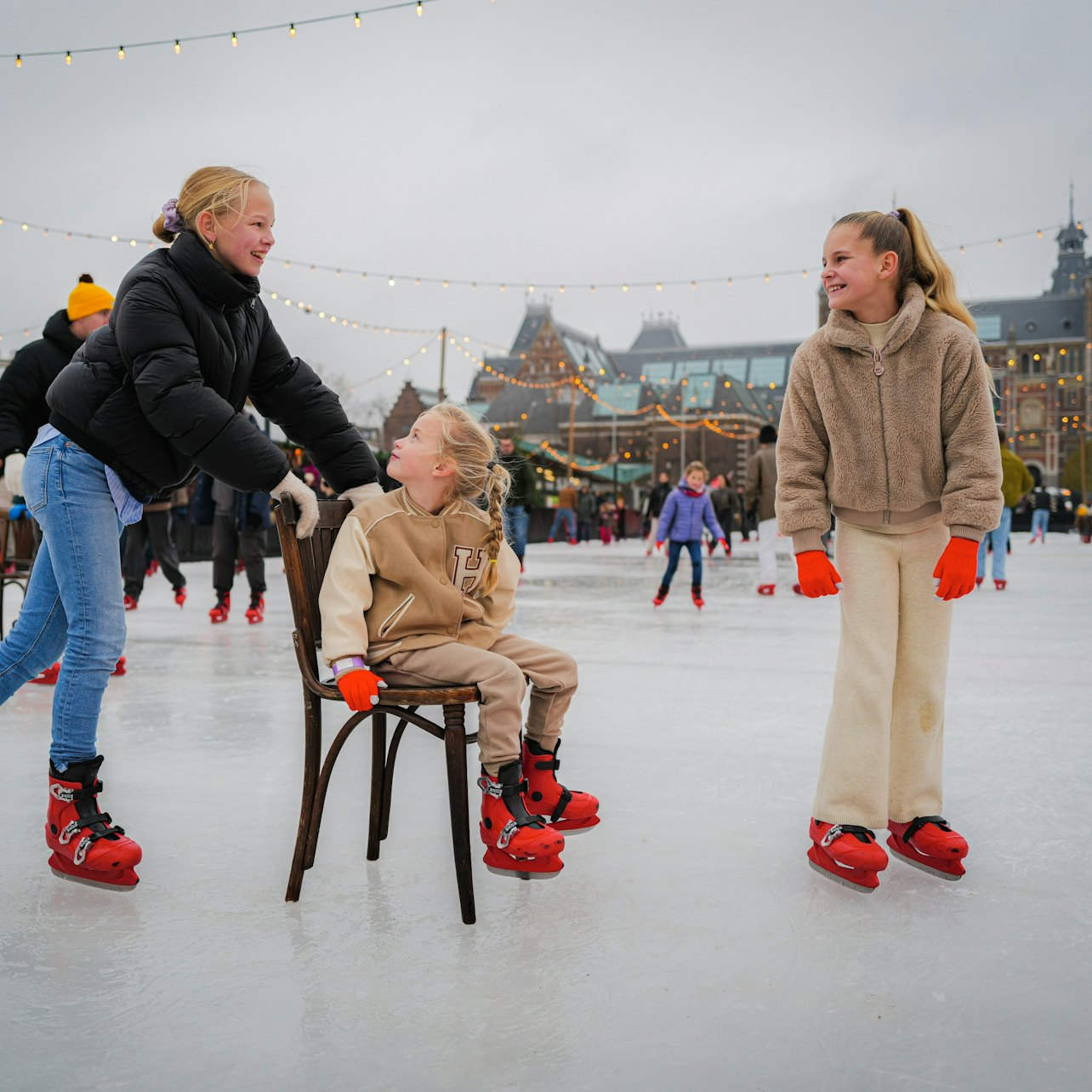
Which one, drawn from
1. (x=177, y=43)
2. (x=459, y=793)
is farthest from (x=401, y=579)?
(x=177, y=43)

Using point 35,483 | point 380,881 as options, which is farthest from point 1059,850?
point 35,483

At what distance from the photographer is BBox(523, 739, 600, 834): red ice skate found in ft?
7.33

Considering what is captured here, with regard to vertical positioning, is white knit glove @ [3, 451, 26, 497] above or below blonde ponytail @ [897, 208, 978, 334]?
below

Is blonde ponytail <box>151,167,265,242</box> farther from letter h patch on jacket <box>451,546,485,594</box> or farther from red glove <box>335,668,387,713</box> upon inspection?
red glove <box>335,668,387,713</box>

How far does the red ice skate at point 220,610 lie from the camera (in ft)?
21.9

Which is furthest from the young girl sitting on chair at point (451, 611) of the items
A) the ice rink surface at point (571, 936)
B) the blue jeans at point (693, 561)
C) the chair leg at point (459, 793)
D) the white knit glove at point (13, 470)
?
Answer: the blue jeans at point (693, 561)

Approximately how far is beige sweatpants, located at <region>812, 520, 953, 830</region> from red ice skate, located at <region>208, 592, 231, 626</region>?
5153 mm

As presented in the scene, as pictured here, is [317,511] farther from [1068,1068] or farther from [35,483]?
[1068,1068]

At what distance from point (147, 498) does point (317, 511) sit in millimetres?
512

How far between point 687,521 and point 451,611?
6161 mm

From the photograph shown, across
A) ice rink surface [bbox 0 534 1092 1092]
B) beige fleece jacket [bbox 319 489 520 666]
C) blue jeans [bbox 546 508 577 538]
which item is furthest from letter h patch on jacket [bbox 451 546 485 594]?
blue jeans [bbox 546 508 577 538]

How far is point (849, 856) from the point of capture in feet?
6.84

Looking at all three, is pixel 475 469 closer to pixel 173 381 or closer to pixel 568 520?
pixel 173 381

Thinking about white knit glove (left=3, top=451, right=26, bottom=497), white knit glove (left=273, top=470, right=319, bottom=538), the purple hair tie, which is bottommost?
white knit glove (left=273, top=470, right=319, bottom=538)
